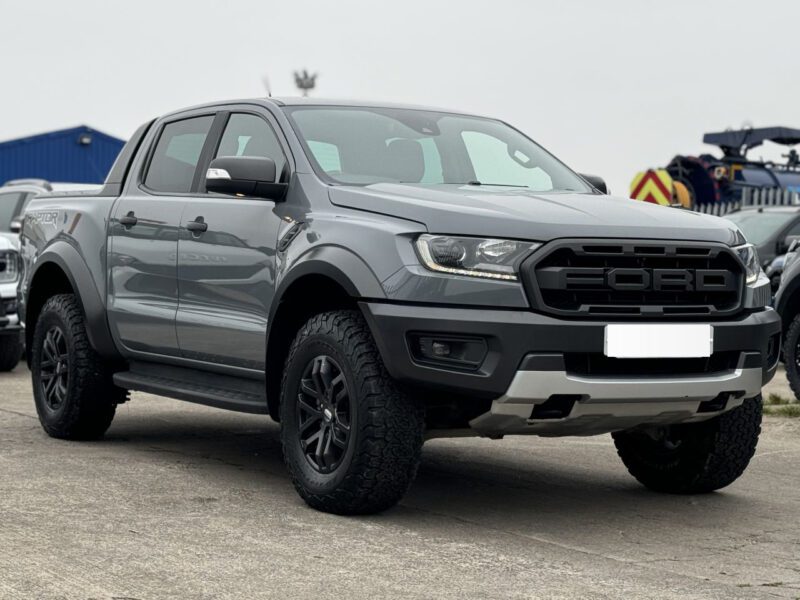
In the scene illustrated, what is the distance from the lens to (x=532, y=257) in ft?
18.2

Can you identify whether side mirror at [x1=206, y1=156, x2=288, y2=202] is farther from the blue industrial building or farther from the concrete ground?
the blue industrial building

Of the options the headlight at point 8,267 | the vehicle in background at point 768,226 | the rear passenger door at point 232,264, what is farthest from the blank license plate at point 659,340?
the vehicle in background at point 768,226

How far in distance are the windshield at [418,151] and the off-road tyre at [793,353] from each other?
4.11m

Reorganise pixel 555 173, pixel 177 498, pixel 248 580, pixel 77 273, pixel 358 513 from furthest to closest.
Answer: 1. pixel 77 273
2. pixel 555 173
3. pixel 177 498
4. pixel 358 513
5. pixel 248 580

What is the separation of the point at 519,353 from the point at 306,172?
1524 millimetres

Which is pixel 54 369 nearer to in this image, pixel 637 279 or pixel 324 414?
pixel 324 414

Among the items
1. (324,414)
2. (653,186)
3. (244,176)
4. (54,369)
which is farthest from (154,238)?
(653,186)

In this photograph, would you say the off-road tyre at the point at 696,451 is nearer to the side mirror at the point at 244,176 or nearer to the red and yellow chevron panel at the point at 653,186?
the side mirror at the point at 244,176

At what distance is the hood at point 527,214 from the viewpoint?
5.62 metres

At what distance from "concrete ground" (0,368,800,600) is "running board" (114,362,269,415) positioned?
0.37 meters

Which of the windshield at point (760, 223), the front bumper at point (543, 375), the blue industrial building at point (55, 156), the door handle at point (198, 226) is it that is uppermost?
the door handle at point (198, 226)

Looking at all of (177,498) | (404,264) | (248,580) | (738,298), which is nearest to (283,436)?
(177,498)

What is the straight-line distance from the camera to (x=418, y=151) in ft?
22.6

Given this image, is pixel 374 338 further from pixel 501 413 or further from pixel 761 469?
pixel 761 469
